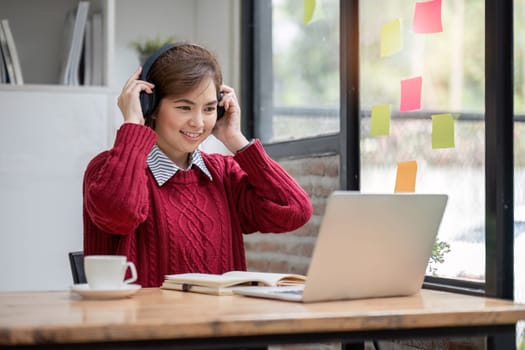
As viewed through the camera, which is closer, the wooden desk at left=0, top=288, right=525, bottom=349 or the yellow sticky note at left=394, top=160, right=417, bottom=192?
the wooden desk at left=0, top=288, right=525, bottom=349

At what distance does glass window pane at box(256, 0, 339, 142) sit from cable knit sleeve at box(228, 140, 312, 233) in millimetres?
755

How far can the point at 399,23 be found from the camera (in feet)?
8.53

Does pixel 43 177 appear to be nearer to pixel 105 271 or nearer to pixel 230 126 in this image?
pixel 230 126

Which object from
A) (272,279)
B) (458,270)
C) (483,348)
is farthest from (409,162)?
(272,279)

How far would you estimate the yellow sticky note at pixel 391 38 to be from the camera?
2.61 meters

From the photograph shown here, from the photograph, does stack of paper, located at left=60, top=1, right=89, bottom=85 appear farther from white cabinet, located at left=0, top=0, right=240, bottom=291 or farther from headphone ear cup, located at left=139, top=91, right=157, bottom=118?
headphone ear cup, located at left=139, top=91, right=157, bottom=118

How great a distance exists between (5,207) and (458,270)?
1720mm

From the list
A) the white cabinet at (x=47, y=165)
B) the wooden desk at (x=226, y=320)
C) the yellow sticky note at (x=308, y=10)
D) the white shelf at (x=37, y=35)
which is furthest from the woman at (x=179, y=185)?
the white shelf at (x=37, y=35)

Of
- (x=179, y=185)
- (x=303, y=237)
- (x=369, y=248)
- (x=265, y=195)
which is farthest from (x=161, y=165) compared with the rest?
(x=303, y=237)

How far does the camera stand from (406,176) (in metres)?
2.53

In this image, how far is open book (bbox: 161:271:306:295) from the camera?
5.87 feet

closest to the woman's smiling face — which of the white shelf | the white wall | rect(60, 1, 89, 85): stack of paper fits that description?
the white wall

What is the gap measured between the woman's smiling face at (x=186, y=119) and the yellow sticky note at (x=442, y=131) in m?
0.59

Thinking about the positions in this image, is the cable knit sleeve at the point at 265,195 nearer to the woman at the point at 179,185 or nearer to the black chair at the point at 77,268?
the woman at the point at 179,185
